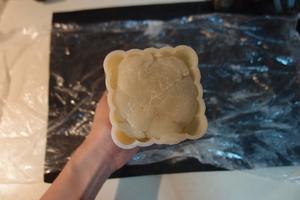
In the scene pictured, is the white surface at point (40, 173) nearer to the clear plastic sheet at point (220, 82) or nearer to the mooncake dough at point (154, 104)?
the clear plastic sheet at point (220, 82)

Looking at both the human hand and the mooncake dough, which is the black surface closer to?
the human hand

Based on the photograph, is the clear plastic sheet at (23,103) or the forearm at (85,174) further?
the clear plastic sheet at (23,103)

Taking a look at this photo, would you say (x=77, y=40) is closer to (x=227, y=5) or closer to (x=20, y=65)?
(x=20, y=65)

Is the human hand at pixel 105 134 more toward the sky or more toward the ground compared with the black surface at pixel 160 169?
Result: more toward the sky

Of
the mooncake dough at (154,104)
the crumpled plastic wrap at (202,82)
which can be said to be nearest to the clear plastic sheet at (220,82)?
the crumpled plastic wrap at (202,82)

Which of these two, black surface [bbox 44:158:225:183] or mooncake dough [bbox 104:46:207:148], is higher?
mooncake dough [bbox 104:46:207:148]

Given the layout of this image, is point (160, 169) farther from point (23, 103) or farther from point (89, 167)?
point (23, 103)

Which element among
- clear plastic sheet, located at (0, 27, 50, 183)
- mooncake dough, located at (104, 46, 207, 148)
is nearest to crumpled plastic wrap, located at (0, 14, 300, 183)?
clear plastic sheet, located at (0, 27, 50, 183)

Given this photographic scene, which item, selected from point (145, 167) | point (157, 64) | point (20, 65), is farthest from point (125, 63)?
point (20, 65)
